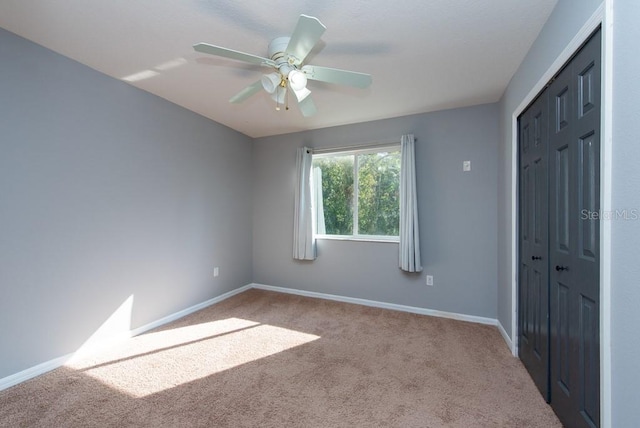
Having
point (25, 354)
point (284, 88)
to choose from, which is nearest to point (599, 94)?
point (284, 88)

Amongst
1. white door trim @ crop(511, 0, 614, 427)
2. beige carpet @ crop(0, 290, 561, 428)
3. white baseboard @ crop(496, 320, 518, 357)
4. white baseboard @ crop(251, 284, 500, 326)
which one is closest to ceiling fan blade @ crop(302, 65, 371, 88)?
white door trim @ crop(511, 0, 614, 427)

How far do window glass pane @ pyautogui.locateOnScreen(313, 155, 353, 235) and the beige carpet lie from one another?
1398 millimetres

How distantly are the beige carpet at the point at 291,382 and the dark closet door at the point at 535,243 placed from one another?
209mm

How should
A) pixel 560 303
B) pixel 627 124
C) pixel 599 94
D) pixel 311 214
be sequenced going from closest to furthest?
pixel 627 124 → pixel 599 94 → pixel 560 303 → pixel 311 214

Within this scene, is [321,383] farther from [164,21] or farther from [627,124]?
[164,21]

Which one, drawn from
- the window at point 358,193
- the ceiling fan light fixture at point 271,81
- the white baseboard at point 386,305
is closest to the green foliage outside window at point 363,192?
the window at point 358,193

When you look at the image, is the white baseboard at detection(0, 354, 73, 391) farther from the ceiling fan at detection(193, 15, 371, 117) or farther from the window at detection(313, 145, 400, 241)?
the window at detection(313, 145, 400, 241)

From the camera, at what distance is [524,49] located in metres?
1.95

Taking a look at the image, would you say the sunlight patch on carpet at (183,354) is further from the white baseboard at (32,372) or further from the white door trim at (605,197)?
the white door trim at (605,197)

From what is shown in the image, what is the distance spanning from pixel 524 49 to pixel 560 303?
1775 mm

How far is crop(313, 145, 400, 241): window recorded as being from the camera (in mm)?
3467

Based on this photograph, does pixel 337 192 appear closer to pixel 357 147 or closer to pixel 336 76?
pixel 357 147

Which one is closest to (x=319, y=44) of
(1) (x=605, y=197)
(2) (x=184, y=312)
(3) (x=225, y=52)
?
(3) (x=225, y=52)

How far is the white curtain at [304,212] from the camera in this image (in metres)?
3.74
